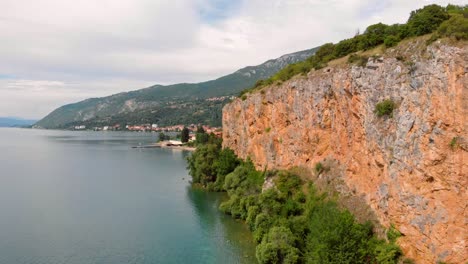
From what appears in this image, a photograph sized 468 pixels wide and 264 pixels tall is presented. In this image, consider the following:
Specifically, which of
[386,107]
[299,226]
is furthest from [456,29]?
[299,226]

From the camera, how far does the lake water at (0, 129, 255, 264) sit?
33031 mm

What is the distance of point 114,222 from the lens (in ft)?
140

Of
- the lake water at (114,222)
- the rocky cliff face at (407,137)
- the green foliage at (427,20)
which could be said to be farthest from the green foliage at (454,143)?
the lake water at (114,222)

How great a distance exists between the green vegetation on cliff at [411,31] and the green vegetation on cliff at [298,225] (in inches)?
463

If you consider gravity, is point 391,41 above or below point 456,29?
above

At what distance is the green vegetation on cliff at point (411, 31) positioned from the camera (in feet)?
71.7

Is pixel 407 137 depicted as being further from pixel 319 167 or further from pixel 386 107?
pixel 319 167

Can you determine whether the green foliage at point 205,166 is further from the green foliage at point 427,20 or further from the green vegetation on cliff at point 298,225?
the green foliage at point 427,20

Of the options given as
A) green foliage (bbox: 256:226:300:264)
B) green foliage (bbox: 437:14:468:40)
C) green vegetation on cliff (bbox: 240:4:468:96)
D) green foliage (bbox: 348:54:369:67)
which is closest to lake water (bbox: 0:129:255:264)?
green foliage (bbox: 256:226:300:264)

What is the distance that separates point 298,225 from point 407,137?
12369 mm

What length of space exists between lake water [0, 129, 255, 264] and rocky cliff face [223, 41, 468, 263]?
12.0 m

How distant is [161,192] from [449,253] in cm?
4483

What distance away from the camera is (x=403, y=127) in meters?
23.7

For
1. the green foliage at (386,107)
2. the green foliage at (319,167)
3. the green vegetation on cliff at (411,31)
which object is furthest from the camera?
the green foliage at (319,167)
